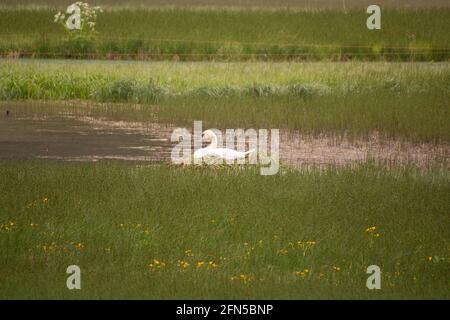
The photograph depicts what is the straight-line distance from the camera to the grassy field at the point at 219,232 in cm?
940

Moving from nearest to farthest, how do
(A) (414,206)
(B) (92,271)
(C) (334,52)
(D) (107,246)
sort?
1. (B) (92,271)
2. (D) (107,246)
3. (A) (414,206)
4. (C) (334,52)

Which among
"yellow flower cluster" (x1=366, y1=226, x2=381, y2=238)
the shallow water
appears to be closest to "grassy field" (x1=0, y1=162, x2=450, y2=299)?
"yellow flower cluster" (x1=366, y1=226, x2=381, y2=238)

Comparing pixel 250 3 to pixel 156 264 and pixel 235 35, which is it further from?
pixel 156 264

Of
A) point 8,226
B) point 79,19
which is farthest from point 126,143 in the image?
point 79,19

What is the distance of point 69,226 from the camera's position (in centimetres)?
1128

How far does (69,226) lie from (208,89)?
12.2m

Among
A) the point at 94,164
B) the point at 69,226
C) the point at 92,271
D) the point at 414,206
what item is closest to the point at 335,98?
the point at 94,164

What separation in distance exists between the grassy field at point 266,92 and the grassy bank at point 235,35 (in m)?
3.93

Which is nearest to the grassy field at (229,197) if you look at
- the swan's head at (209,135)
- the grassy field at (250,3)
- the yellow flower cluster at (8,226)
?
the yellow flower cluster at (8,226)

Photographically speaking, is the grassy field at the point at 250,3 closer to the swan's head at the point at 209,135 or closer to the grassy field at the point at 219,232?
the swan's head at the point at 209,135

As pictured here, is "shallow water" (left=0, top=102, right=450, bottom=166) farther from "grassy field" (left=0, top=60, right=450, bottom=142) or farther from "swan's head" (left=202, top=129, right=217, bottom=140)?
"swan's head" (left=202, top=129, right=217, bottom=140)

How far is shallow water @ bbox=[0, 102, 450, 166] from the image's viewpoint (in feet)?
55.1

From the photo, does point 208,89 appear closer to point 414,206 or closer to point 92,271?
point 414,206
